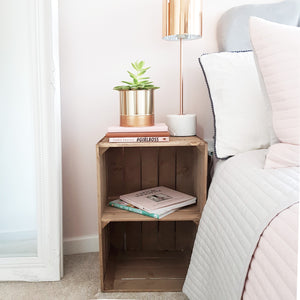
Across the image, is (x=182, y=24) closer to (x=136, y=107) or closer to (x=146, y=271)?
(x=136, y=107)

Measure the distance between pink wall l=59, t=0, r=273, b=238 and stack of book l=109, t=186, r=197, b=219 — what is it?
29 centimetres

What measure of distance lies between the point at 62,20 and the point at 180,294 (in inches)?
50.8

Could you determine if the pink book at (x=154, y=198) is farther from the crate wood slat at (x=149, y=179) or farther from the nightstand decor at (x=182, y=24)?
the nightstand decor at (x=182, y=24)

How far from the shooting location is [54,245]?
152cm

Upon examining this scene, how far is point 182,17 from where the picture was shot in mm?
1456

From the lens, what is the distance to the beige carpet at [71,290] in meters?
1.39

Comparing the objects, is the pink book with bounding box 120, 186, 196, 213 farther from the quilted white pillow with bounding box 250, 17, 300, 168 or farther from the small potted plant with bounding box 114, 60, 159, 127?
the quilted white pillow with bounding box 250, 17, 300, 168

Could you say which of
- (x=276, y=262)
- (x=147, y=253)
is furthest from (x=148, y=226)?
(x=276, y=262)

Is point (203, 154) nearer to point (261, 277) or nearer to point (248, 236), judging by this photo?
point (248, 236)

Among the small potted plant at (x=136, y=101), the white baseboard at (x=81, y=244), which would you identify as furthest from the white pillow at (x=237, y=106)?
the white baseboard at (x=81, y=244)

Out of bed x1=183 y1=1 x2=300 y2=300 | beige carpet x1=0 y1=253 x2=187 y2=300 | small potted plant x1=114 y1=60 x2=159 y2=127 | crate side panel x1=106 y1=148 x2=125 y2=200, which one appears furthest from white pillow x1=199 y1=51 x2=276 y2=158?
beige carpet x1=0 y1=253 x2=187 y2=300

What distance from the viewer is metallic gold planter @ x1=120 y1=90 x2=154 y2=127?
144 centimetres

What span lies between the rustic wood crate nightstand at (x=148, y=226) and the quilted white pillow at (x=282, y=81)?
0.47 meters

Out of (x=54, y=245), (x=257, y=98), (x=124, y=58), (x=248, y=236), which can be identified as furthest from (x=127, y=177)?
(x=248, y=236)
